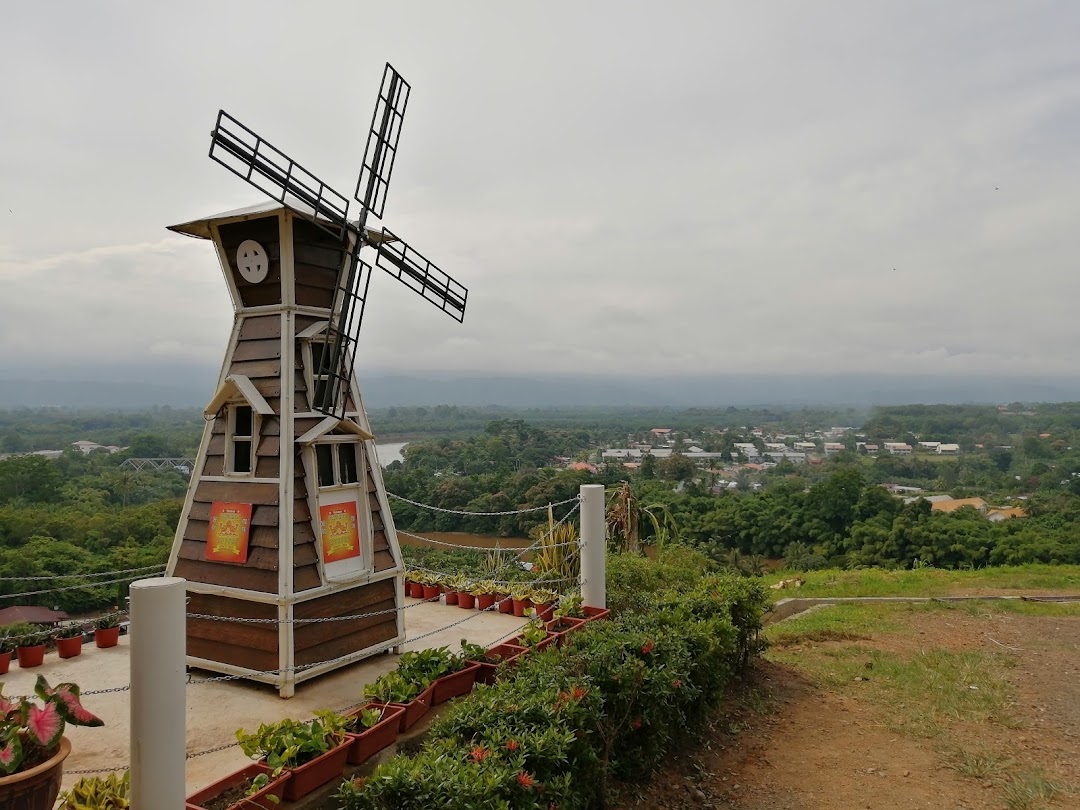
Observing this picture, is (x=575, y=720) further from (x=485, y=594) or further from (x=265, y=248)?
(x=265, y=248)

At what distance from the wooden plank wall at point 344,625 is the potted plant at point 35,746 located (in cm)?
265

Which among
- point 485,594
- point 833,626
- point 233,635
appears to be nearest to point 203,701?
point 233,635

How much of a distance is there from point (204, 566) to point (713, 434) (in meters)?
100

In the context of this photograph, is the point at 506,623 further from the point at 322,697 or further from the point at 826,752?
the point at 826,752

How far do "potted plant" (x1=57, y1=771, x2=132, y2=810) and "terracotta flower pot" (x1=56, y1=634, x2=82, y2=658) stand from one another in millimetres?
3604

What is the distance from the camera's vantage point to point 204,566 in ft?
19.7

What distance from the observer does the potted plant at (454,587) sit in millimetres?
8359

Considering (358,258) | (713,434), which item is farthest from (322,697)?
(713,434)

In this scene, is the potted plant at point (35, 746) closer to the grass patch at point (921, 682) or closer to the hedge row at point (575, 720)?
the hedge row at point (575, 720)

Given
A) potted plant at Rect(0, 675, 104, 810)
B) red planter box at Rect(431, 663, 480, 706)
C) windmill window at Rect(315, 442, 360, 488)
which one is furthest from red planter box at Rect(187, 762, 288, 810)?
windmill window at Rect(315, 442, 360, 488)

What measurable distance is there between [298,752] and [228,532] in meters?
2.67

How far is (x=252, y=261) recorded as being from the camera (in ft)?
20.1

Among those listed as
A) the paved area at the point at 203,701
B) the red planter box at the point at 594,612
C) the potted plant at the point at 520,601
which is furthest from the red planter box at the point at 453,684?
the potted plant at the point at 520,601

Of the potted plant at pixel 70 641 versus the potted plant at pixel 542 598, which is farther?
the potted plant at pixel 542 598
